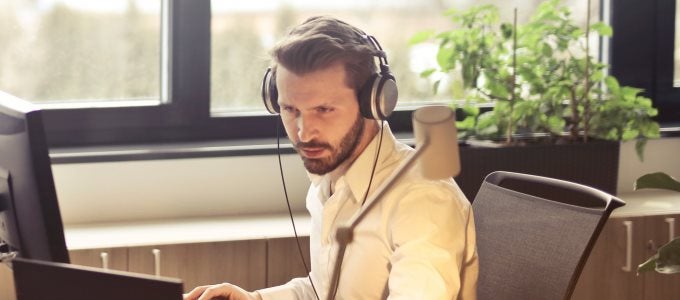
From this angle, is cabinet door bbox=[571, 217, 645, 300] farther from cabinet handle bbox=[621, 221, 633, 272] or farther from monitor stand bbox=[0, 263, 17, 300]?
monitor stand bbox=[0, 263, 17, 300]

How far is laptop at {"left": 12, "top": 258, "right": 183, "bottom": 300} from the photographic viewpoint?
107cm

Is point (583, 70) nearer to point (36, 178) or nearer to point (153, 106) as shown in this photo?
point (153, 106)

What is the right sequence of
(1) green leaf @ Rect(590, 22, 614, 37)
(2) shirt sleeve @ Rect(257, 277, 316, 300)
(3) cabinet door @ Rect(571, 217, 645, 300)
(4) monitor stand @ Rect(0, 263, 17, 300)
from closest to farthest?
(2) shirt sleeve @ Rect(257, 277, 316, 300) → (4) monitor stand @ Rect(0, 263, 17, 300) → (3) cabinet door @ Rect(571, 217, 645, 300) → (1) green leaf @ Rect(590, 22, 614, 37)

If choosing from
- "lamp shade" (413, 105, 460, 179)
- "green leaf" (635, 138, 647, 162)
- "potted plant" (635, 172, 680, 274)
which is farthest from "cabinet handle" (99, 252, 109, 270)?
"green leaf" (635, 138, 647, 162)

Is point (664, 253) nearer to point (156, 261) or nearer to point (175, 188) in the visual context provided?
point (156, 261)

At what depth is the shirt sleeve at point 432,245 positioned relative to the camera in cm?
157

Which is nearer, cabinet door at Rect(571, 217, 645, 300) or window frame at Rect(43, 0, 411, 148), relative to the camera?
cabinet door at Rect(571, 217, 645, 300)

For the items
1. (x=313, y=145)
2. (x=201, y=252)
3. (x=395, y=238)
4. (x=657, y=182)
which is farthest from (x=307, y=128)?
(x=657, y=182)

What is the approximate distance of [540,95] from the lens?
117 inches

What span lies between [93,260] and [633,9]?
194 centimetres

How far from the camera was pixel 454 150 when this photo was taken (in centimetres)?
109

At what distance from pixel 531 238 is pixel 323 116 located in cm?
46

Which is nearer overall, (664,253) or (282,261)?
(664,253)

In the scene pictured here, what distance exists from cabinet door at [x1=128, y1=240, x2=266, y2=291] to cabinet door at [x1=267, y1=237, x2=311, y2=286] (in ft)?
0.06
